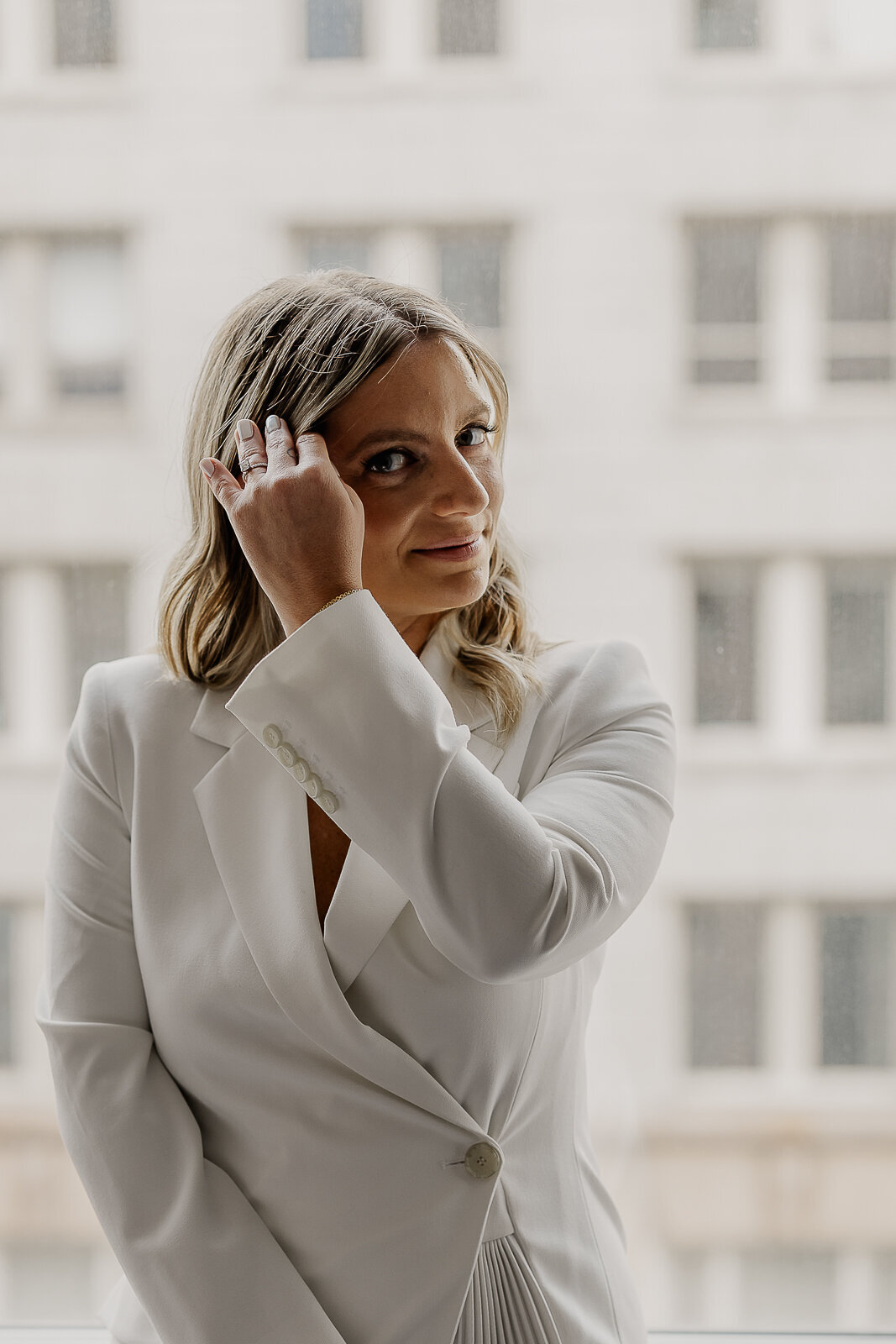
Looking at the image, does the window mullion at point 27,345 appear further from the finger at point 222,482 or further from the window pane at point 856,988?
the window pane at point 856,988

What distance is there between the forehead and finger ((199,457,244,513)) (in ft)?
0.32

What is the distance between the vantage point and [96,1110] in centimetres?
93

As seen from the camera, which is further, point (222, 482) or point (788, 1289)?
point (788, 1289)

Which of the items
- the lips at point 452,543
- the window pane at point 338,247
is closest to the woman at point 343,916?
the lips at point 452,543

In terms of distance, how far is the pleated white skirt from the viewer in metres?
0.91

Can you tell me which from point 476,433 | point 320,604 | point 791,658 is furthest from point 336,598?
point 791,658

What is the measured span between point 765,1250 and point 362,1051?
96cm

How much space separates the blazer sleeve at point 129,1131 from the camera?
0.89m

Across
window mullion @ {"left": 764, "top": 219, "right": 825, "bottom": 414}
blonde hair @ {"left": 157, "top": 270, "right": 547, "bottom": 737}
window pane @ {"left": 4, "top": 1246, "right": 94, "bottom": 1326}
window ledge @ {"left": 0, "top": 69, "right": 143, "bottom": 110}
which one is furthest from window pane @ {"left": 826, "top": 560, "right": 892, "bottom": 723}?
window pane @ {"left": 4, "top": 1246, "right": 94, "bottom": 1326}

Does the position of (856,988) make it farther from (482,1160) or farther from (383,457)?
(383,457)

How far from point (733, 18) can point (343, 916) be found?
120 cm

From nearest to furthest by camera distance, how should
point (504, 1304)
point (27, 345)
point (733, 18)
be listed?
point (504, 1304)
point (733, 18)
point (27, 345)

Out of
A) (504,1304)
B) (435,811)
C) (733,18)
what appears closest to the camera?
(435,811)

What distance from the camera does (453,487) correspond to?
0.94 meters
